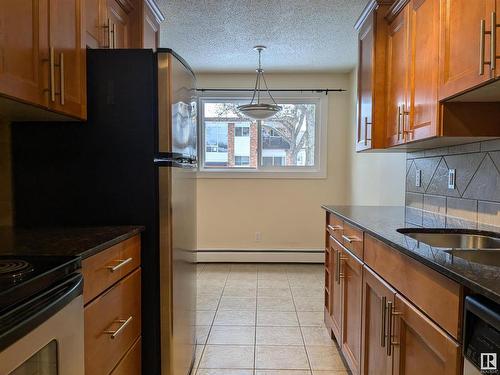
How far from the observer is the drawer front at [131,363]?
4.76 ft

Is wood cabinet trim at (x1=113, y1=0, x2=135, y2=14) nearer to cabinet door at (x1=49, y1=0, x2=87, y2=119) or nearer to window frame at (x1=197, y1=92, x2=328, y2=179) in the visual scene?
cabinet door at (x1=49, y1=0, x2=87, y2=119)

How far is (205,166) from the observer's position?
470 cm

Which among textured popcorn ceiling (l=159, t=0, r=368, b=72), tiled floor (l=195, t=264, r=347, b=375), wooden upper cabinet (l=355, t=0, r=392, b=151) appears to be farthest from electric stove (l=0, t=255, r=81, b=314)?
textured popcorn ceiling (l=159, t=0, r=368, b=72)

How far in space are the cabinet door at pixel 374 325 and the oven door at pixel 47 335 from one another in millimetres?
1115

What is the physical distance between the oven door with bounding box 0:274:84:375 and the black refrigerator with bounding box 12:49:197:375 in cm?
66

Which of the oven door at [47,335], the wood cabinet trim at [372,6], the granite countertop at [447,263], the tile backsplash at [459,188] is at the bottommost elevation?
the oven door at [47,335]

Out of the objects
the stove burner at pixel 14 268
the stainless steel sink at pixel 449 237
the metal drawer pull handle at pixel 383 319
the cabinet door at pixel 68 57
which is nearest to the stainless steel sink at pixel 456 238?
the stainless steel sink at pixel 449 237

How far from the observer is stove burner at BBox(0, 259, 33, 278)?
0.92 m

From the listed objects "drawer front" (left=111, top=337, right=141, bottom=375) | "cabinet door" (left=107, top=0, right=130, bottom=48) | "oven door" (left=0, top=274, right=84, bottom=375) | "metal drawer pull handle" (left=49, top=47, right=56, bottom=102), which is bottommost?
"drawer front" (left=111, top=337, right=141, bottom=375)

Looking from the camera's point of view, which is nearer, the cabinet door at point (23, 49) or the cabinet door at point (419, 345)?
the cabinet door at point (419, 345)

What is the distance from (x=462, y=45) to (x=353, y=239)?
104 centimetres

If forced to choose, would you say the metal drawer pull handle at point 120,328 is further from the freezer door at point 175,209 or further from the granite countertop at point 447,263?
the granite countertop at point 447,263

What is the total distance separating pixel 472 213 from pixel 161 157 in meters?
1.68

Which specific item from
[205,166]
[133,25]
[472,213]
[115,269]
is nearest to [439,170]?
[472,213]
